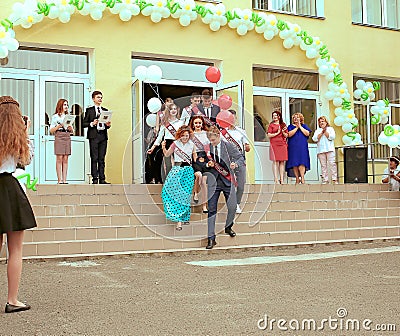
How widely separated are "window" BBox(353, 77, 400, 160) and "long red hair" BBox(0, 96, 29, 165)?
39.2 feet

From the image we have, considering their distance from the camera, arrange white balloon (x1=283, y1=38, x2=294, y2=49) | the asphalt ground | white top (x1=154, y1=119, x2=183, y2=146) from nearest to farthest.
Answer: the asphalt ground < white top (x1=154, y1=119, x2=183, y2=146) < white balloon (x1=283, y1=38, x2=294, y2=49)

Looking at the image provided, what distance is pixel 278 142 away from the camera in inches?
524

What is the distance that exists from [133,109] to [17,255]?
8578mm

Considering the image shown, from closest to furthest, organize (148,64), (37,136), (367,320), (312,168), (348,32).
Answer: (367,320), (37,136), (148,64), (312,168), (348,32)

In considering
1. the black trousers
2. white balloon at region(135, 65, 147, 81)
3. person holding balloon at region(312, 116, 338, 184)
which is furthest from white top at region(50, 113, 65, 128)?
person holding balloon at region(312, 116, 338, 184)

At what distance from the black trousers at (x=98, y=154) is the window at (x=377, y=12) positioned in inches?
317

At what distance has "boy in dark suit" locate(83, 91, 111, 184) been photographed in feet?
38.2

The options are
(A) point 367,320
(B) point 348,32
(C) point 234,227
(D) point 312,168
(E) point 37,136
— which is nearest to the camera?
(A) point 367,320

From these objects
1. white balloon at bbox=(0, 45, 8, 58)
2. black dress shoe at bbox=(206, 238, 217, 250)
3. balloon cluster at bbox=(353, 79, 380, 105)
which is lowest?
black dress shoe at bbox=(206, 238, 217, 250)

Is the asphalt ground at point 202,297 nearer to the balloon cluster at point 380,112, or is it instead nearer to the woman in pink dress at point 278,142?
the woman in pink dress at point 278,142

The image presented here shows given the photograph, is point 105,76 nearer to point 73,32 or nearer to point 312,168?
point 73,32

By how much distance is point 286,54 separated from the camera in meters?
15.2

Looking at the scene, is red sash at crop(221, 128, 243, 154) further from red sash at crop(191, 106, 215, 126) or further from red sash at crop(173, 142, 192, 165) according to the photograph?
red sash at crop(173, 142, 192, 165)

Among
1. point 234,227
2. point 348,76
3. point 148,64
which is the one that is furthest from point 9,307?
point 348,76
